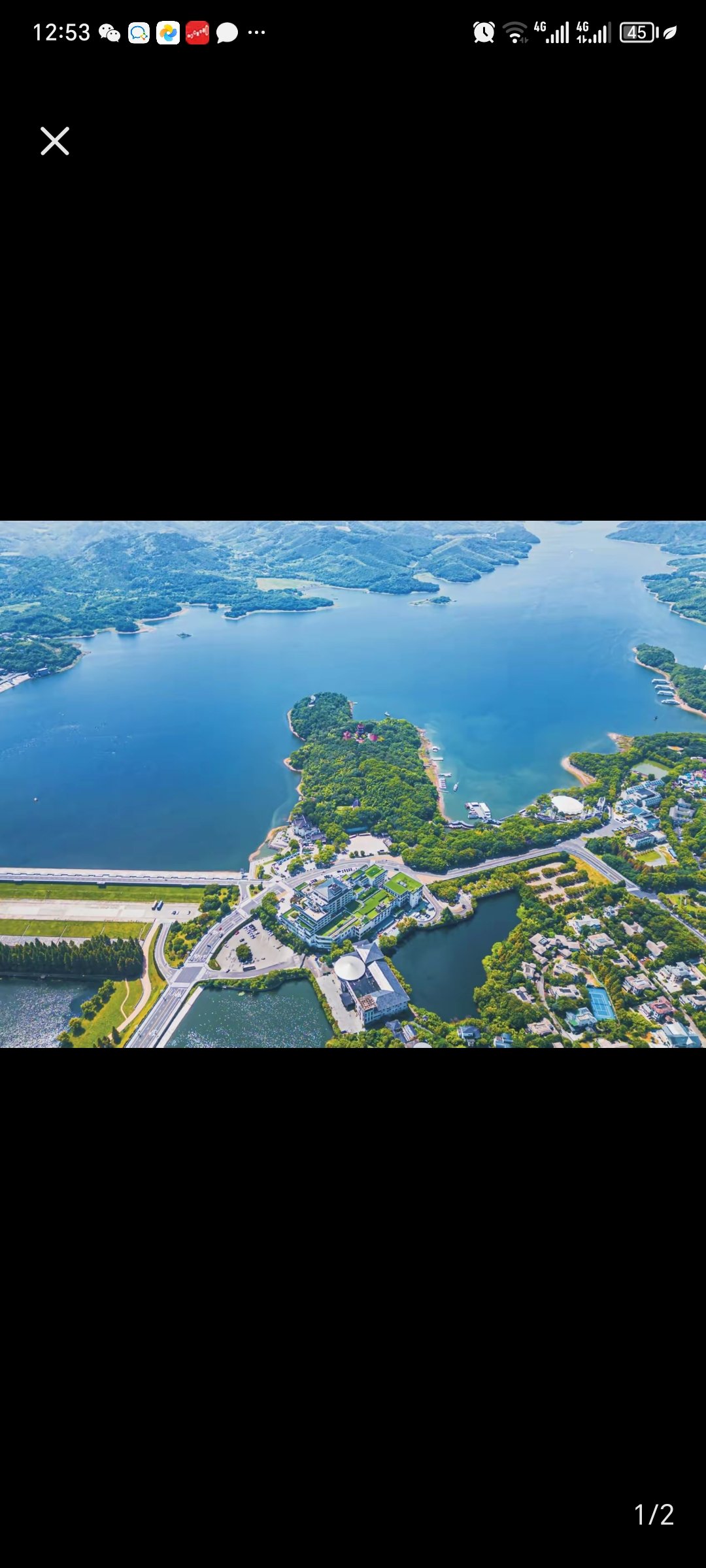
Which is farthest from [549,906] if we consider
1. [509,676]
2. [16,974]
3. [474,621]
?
[474,621]

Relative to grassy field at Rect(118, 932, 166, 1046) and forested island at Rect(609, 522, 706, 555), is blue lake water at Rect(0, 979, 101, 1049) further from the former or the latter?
forested island at Rect(609, 522, 706, 555)

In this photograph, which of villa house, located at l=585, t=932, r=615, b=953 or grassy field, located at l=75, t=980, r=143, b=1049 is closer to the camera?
grassy field, located at l=75, t=980, r=143, b=1049

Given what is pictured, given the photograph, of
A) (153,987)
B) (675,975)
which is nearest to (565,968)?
(675,975)

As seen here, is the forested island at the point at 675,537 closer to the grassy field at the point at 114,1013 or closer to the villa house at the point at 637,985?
the villa house at the point at 637,985

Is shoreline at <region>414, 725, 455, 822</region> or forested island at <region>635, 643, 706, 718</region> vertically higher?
forested island at <region>635, 643, 706, 718</region>

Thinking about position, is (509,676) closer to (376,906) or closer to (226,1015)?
(376,906)

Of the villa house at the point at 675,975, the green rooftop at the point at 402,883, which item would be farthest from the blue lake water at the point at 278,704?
the villa house at the point at 675,975

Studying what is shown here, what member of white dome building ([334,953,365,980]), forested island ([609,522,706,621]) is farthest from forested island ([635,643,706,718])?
white dome building ([334,953,365,980])
